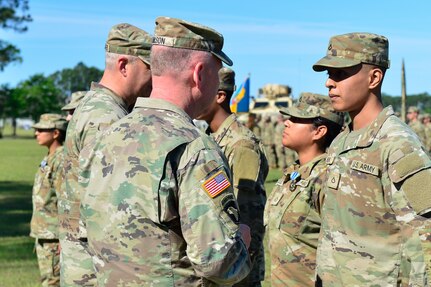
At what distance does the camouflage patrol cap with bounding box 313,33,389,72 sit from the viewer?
12.1ft

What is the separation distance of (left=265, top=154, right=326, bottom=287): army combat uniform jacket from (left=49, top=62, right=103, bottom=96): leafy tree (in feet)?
460

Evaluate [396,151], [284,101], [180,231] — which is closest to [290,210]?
[396,151]

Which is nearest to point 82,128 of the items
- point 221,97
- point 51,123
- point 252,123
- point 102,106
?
point 102,106

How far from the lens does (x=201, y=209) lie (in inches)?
104

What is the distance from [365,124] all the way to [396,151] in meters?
0.38

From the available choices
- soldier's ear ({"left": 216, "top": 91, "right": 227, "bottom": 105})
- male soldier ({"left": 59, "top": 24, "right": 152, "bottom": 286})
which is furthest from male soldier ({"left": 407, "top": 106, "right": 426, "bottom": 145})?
male soldier ({"left": 59, "top": 24, "right": 152, "bottom": 286})

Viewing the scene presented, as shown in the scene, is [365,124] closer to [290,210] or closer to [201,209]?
[290,210]

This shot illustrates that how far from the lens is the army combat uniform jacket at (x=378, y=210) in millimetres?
3262

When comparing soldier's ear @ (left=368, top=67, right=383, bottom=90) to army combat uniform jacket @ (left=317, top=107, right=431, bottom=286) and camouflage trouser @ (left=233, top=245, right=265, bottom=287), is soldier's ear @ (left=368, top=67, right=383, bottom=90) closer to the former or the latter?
army combat uniform jacket @ (left=317, top=107, right=431, bottom=286)

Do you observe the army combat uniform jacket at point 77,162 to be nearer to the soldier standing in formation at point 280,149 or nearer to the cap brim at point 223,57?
the cap brim at point 223,57

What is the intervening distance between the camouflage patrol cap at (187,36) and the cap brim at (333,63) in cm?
96

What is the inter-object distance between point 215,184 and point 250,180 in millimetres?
2197

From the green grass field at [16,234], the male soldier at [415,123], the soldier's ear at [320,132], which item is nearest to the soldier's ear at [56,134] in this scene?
the green grass field at [16,234]

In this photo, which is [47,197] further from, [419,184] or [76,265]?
[419,184]
